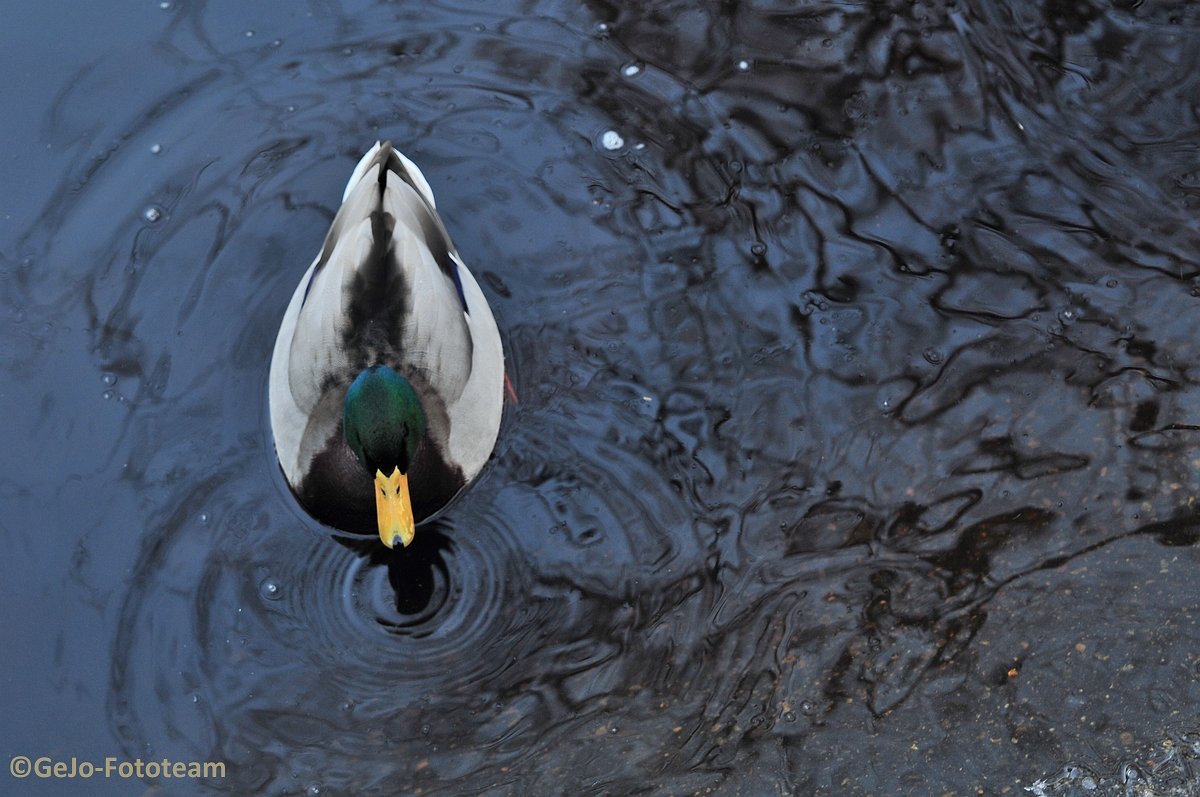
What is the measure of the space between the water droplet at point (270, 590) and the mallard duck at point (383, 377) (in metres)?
0.31

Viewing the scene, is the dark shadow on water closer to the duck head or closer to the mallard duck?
the mallard duck

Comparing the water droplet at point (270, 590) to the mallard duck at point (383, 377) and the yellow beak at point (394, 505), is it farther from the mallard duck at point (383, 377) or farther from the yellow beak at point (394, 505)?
the yellow beak at point (394, 505)

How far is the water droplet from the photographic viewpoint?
4.22 meters

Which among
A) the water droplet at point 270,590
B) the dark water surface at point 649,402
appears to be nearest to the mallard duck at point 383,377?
the dark water surface at point 649,402

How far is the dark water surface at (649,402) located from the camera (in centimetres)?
400

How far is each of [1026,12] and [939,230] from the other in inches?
50.8

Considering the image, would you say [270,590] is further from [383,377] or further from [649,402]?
[649,402]

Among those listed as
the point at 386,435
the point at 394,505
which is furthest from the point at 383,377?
the point at 394,505

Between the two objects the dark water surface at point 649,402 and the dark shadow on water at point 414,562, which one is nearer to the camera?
the dark water surface at point 649,402

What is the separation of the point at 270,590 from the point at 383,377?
883 mm

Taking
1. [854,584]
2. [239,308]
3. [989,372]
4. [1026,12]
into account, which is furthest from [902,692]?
[1026,12]

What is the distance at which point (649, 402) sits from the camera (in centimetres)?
461

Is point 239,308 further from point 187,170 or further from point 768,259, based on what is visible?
point 768,259

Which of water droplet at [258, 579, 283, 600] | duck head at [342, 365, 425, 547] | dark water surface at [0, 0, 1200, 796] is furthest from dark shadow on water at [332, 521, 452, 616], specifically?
water droplet at [258, 579, 283, 600]
